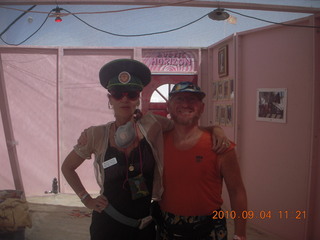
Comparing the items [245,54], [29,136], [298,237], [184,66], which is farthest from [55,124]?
[298,237]

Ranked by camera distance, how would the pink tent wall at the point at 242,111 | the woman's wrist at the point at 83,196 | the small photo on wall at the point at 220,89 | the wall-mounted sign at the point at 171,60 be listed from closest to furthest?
the woman's wrist at the point at 83,196 → the pink tent wall at the point at 242,111 → the small photo on wall at the point at 220,89 → the wall-mounted sign at the point at 171,60

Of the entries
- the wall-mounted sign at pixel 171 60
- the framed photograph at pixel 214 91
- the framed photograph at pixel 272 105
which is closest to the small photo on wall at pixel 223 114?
the framed photograph at pixel 214 91

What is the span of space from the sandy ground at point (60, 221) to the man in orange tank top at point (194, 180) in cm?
220

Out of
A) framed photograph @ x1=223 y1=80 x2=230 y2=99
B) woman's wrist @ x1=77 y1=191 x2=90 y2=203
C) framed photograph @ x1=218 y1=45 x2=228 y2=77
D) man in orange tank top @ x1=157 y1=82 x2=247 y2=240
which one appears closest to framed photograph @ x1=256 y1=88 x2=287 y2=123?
framed photograph @ x1=223 y1=80 x2=230 y2=99

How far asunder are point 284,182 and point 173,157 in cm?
235

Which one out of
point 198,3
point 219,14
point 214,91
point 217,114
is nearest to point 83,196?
→ point 198,3

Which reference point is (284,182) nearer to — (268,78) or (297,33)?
(268,78)

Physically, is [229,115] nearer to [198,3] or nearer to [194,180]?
[198,3]

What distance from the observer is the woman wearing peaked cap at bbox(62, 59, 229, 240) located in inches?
59.8

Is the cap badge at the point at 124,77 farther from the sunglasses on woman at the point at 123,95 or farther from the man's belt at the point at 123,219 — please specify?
the man's belt at the point at 123,219

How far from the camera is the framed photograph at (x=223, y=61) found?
4141mm

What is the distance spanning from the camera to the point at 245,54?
→ 3.80 meters

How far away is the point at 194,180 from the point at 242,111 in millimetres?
2618

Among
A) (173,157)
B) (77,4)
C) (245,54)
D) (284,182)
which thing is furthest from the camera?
(245,54)
